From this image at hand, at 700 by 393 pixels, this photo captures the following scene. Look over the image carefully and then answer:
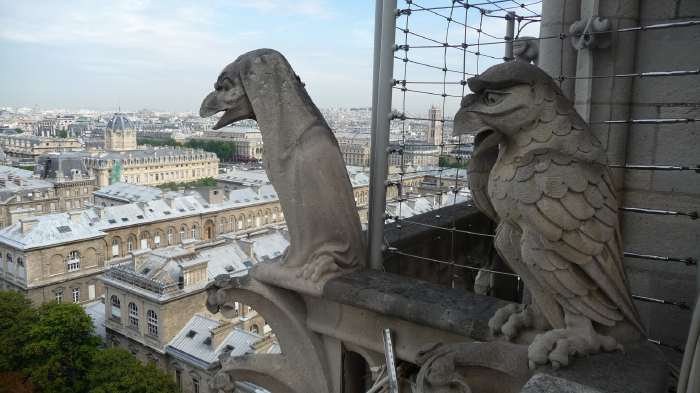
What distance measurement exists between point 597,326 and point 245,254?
21.5 meters

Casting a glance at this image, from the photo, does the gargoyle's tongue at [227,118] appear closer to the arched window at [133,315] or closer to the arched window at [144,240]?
the arched window at [133,315]

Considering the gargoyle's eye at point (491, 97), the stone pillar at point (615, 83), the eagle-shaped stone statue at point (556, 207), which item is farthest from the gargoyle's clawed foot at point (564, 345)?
the stone pillar at point (615, 83)

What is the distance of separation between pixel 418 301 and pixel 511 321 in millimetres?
462

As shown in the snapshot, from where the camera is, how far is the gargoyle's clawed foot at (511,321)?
2.09 meters

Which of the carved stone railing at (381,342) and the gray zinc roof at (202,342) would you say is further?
the gray zinc roof at (202,342)

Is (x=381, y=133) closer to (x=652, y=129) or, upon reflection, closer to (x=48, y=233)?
(x=652, y=129)

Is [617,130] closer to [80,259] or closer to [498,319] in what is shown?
[498,319]

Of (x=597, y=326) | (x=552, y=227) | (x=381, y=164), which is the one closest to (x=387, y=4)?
(x=381, y=164)

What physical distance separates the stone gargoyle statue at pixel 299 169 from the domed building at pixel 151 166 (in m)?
57.3

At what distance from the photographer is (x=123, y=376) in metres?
16.6

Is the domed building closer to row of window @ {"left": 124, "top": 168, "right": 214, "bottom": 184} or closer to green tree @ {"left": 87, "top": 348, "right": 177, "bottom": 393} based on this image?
row of window @ {"left": 124, "top": 168, "right": 214, "bottom": 184}

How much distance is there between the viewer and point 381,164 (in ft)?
10.3

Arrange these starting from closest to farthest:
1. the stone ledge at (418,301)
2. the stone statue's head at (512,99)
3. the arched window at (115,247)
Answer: the stone statue's head at (512,99) < the stone ledge at (418,301) < the arched window at (115,247)

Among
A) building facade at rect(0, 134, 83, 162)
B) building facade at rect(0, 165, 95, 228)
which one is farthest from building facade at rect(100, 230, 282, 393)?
building facade at rect(0, 134, 83, 162)
